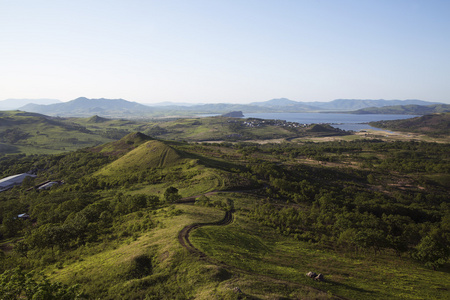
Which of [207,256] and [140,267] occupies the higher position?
[207,256]

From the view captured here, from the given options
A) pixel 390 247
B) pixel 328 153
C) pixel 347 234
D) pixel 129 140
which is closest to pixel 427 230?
pixel 390 247

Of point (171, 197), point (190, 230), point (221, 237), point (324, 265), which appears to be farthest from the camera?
point (171, 197)

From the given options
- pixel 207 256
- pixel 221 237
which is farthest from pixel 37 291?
pixel 221 237

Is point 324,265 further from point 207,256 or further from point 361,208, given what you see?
Result: point 361,208

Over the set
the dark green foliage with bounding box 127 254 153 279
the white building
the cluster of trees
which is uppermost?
the dark green foliage with bounding box 127 254 153 279

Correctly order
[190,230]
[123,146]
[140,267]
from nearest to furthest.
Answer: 1. [140,267]
2. [190,230]
3. [123,146]

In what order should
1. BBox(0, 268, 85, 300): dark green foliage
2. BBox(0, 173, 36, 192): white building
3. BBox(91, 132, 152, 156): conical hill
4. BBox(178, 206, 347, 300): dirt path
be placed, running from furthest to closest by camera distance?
1. BBox(91, 132, 152, 156): conical hill
2. BBox(0, 173, 36, 192): white building
3. BBox(178, 206, 347, 300): dirt path
4. BBox(0, 268, 85, 300): dark green foliage

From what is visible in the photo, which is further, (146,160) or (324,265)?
(146,160)

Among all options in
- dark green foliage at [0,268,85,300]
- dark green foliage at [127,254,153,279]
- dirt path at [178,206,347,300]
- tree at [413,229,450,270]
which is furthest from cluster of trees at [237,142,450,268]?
dark green foliage at [0,268,85,300]

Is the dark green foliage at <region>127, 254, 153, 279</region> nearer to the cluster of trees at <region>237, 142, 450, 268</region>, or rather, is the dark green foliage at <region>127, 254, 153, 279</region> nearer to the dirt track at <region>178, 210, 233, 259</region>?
the dirt track at <region>178, 210, 233, 259</region>

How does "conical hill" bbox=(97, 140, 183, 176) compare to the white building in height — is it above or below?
above
